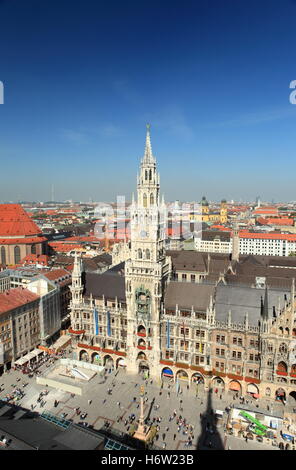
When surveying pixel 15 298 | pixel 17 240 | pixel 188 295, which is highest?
pixel 17 240

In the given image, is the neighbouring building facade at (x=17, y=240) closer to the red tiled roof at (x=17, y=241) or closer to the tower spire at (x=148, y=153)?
the red tiled roof at (x=17, y=241)

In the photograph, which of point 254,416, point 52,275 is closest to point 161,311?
point 254,416

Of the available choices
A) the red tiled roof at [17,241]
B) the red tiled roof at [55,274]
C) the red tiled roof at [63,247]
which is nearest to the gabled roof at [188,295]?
the red tiled roof at [55,274]

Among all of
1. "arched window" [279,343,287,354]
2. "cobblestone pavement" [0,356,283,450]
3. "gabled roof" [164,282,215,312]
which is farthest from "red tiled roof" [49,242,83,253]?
"arched window" [279,343,287,354]

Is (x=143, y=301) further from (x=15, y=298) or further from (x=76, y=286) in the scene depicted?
(x=15, y=298)

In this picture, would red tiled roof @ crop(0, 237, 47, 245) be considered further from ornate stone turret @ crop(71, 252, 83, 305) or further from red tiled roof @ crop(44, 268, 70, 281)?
ornate stone turret @ crop(71, 252, 83, 305)

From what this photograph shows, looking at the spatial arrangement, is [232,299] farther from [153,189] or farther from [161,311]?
[153,189]

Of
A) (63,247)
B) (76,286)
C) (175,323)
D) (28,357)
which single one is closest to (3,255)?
(63,247)
